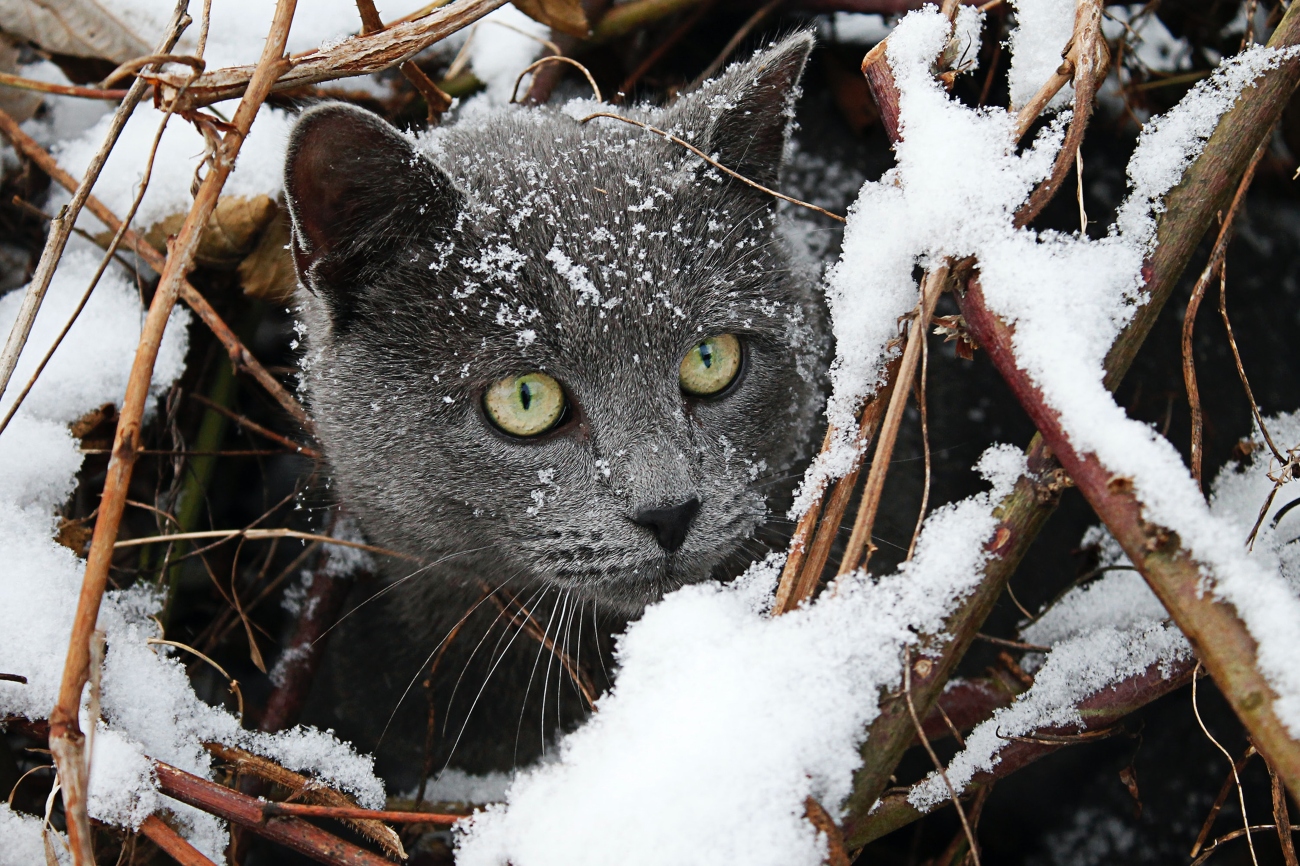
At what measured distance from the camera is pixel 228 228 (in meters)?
1.50

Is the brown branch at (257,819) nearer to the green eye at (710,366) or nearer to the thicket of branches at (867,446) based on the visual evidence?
the thicket of branches at (867,446)

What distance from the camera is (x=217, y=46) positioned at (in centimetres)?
158

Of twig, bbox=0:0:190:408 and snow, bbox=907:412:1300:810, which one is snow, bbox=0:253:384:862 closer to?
twig, bbox=0:0:190:408

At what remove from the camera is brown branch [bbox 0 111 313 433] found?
1396 mm

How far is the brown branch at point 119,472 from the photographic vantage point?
81 cm

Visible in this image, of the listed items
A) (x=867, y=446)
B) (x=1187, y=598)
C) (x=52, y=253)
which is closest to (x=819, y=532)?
(x=867, y=446)

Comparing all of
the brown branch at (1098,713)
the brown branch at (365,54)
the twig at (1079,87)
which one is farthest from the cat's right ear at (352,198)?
the brown branch at (1098,713)

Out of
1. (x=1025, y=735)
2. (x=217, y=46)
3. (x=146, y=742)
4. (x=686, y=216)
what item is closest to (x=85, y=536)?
(x=146, y=742)

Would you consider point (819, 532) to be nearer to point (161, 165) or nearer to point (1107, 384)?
point (1107, 384)

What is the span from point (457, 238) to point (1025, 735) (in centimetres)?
94

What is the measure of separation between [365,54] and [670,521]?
70 centimetres

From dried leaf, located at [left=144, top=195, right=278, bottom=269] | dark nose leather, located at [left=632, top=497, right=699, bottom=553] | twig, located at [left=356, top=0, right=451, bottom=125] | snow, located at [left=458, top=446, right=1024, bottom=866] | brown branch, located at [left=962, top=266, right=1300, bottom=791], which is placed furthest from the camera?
dried leaf, located at [left=144, top=195, right=278, bottom=269]

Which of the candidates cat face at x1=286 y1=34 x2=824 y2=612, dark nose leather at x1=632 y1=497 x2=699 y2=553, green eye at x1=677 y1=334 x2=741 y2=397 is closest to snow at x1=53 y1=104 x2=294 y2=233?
cat face at x1=286 y1=34 x2=824 y2=612

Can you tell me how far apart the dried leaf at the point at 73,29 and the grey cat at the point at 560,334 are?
0.60m
